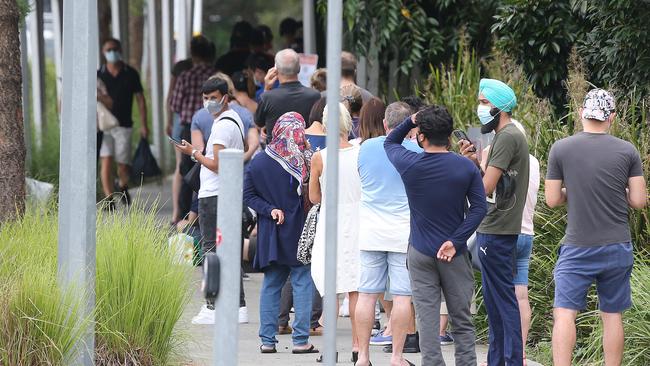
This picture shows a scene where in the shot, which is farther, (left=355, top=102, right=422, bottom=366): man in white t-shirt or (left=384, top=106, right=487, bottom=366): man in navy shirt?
(left=355, top=102, right=422, bottom=366): man in white t-shirt

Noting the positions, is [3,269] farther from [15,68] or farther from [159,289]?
[15,68]

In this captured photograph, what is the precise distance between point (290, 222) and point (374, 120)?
0.97 meters

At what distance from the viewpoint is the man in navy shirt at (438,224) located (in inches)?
275

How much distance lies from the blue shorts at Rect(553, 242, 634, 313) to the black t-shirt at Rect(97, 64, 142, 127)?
8948 millimetres

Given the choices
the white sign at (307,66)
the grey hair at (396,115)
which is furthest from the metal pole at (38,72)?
the grey hair at (396,115)

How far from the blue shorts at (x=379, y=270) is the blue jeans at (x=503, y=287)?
48cm

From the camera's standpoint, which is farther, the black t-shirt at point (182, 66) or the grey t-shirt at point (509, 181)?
the black t-shirt at point (182, 66)

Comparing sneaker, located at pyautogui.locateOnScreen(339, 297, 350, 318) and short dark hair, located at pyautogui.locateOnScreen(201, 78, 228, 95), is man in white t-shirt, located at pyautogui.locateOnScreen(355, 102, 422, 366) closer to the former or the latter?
short dark hair, located at pyautogui.locateOnScreen(201, 78, 228, 95)

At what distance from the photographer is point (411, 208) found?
7.12 meters

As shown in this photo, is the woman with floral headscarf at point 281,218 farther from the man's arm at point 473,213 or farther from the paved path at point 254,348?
the man's arm at point 473,213

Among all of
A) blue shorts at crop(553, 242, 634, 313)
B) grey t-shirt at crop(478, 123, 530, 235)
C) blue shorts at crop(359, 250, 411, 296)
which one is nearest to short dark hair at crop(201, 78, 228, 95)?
blue shorts at crop(359, 250, 411, 296)

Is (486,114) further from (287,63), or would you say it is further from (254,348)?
(287,63)

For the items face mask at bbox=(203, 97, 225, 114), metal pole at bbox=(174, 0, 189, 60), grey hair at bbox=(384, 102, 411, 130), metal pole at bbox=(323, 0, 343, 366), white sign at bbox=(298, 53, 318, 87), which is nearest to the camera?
metal pole at bbox=(323, 0, 343, 366)

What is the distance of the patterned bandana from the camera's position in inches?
335
